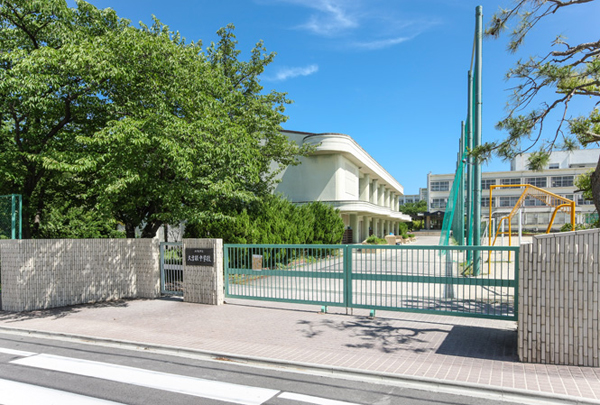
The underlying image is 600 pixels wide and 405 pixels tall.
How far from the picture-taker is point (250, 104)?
18125mm

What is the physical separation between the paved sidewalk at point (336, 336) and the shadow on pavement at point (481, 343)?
15 millimetres

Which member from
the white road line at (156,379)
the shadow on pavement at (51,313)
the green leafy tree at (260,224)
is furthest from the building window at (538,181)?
the white road line at (156,379)

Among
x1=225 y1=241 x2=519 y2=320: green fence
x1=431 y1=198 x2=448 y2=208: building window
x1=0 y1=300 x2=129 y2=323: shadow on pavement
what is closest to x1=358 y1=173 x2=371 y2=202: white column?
x1=225 y1=241 x2=519 y2=320: green fence

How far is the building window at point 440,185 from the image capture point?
3507 inches

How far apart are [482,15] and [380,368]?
11.6 metres

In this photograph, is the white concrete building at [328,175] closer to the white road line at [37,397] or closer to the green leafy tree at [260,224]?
the green leafy tree at [260,224]

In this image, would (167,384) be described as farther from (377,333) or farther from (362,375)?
(377,333)

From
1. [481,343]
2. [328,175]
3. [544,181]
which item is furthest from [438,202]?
[481,343]

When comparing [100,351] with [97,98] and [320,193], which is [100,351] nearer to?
[97,98]

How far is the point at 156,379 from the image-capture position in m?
5.57

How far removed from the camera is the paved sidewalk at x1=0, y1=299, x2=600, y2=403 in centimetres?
550

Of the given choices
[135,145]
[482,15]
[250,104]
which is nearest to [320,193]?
[250,104]

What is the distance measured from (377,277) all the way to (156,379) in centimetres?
493

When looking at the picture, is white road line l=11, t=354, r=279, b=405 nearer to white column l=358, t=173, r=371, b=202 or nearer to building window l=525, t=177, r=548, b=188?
white column l=358, t=173, r=371, b=202
